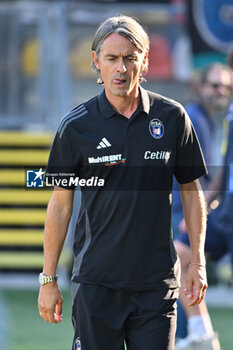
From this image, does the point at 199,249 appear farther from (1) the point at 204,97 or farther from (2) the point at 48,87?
(2) the point at 48,87

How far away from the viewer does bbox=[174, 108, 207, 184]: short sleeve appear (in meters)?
3.95

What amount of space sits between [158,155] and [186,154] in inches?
7.4

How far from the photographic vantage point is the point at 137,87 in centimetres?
395

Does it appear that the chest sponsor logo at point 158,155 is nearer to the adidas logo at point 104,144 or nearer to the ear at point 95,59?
the adidas logo at point 104,144

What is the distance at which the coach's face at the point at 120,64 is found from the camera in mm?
3811

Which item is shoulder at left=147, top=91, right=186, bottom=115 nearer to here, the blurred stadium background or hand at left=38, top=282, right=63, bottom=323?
hand at left=38, top=282, right=63, bottom=323

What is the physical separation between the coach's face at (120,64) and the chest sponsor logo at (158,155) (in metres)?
0.28

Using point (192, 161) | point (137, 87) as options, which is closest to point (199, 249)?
point (192, 161)

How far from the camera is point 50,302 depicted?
12.8 ft

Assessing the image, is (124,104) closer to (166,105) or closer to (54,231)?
(166,105)

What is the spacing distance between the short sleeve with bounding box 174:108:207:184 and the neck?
21 cm

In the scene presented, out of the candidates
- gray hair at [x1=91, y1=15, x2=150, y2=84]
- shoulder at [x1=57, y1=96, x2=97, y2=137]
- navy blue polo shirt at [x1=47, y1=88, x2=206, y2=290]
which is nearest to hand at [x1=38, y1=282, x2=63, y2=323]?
navy blue polo shirt at [x1=47, y1=88, x2=206, y2=290]

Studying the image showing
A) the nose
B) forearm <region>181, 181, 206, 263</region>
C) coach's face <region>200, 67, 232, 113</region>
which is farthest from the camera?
coach's face <region>200, 67, 232, 113</region>

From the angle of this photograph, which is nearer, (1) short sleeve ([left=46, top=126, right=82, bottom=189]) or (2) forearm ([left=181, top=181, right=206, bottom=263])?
(1) short sleeve ([left=46, top=126, right=82, bottom=189])
